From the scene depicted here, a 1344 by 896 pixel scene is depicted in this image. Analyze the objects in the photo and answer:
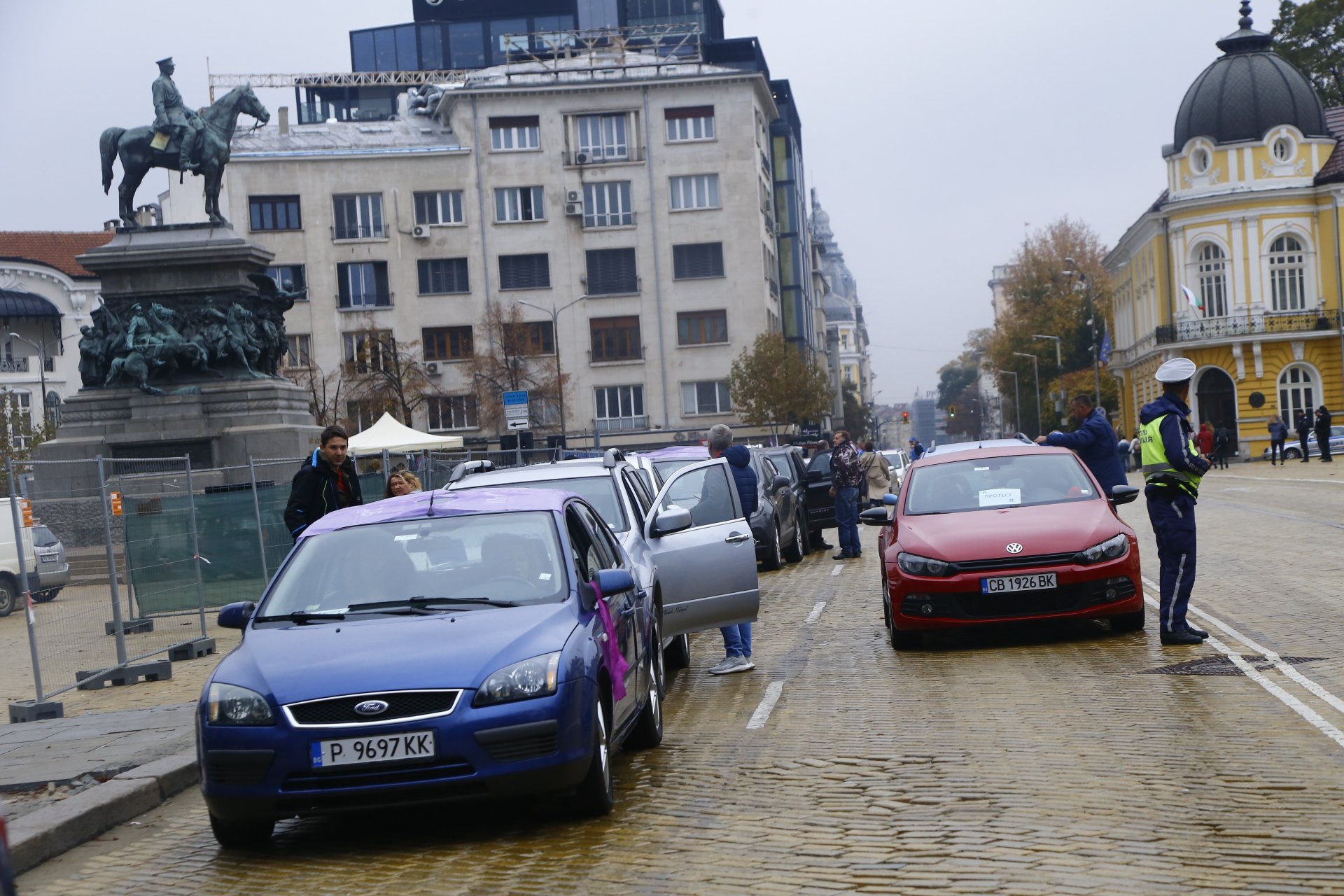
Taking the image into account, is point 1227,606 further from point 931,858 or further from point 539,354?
point 539,354

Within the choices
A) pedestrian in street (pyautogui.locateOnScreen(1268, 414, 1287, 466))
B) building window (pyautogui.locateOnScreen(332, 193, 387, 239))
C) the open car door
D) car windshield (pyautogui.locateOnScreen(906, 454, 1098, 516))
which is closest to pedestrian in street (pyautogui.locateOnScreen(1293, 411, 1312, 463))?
pedestrian in street (pyautogui.locateOnScreen(1268, 414, 1287, 466))

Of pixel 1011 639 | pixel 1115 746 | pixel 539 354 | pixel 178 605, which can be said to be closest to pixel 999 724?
pixel 1115 746

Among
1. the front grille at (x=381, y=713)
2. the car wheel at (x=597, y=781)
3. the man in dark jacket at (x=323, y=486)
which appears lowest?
the car wheel at (x=597, y=781)

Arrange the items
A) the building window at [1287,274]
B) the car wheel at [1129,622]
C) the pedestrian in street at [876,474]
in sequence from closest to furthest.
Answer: the car wheel at [1129,622], the pedestrian in street at [876,474], the building window at [1287,274]

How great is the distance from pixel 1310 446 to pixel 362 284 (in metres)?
39.2

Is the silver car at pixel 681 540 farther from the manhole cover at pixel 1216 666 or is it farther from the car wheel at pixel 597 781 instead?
the car wheel at pixel 597 781

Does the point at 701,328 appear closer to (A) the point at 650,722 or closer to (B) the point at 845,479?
(B) the point at 845,479

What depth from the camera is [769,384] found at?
65000 mm

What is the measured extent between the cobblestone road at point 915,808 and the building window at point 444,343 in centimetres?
5799

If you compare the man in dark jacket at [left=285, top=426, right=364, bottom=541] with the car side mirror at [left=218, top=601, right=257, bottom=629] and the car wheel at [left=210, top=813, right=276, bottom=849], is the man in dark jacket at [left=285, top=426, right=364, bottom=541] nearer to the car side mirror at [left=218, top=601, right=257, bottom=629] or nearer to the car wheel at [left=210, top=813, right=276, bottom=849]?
the car side mirror at [left=218, top=601, right=257, bottom=629]

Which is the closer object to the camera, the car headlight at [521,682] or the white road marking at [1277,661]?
the car headlight at [521,682]

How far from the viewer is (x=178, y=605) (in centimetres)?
1633

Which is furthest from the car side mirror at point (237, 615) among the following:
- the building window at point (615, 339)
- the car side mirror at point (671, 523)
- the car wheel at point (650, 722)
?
the building window at point (615, 339)

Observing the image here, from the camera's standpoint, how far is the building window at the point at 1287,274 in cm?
6981
